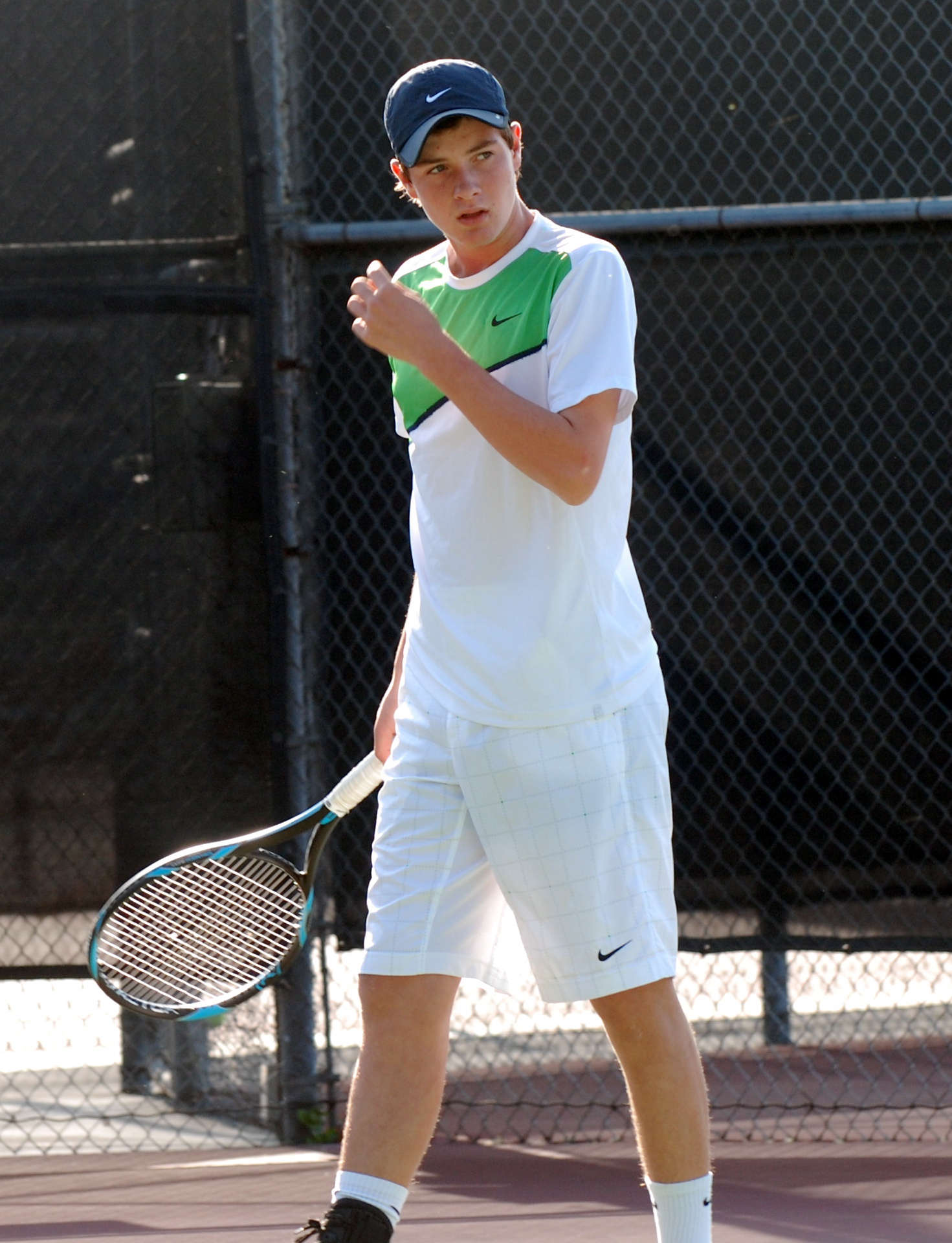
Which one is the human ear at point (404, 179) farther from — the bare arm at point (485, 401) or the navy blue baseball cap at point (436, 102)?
the bare arm at point (485, 401)

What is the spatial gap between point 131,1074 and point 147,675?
940 millimetres

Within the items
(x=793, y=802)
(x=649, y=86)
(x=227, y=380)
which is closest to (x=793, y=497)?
(x=793, y=802)

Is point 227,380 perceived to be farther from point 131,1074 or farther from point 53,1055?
point 53,1055

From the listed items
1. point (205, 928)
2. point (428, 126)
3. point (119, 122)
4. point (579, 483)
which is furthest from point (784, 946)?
point (119, 122)

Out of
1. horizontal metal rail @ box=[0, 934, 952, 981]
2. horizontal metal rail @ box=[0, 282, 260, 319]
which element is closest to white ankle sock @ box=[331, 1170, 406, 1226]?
horizontal metal rail @ box=[0, 934, 952, 981]

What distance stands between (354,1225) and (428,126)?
1414 mm

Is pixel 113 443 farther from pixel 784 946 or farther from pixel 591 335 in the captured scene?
pixel 784 946

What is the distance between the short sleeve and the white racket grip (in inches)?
27.5

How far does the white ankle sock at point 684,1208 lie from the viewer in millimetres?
2111

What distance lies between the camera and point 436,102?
2021 millimetres

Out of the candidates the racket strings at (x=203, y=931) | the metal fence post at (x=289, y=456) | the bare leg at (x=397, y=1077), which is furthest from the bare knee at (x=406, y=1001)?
the metal fence post at (x=289, y=456)

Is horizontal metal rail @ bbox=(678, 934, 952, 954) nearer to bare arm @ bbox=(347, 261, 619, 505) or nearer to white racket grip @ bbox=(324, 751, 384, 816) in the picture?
white racket grip @ bbox=(324, 751, 384, 816)

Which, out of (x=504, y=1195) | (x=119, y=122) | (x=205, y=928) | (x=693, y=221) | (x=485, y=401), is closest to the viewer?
(x=485, y=401)

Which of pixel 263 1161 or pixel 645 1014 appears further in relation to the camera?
pixel 263 1161
